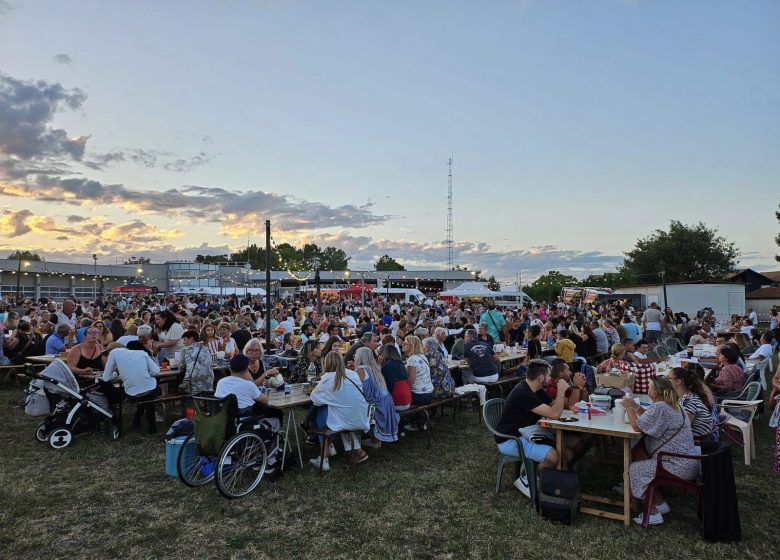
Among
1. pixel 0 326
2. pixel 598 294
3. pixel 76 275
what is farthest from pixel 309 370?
pixel 76 275

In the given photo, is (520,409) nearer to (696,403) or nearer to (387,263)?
(696,403)

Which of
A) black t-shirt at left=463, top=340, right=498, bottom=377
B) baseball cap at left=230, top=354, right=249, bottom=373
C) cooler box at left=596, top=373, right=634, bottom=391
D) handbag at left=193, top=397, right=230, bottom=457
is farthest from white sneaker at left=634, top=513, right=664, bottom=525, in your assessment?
black t-shirt at left=463, top=340, right=498, bottom=377

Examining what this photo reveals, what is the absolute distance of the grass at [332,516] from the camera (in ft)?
11.7

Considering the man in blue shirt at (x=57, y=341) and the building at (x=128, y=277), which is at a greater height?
the building at (x=128, y=277)

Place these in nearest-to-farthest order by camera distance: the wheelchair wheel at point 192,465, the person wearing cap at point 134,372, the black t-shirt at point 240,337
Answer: the wheelchair wheel at point 192,465, the person wearing cap at point 134,372, the black t-shirt at point 240,337

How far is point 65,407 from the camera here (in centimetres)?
614

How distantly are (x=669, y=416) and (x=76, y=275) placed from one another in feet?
160

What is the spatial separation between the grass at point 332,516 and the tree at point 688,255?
40341mm

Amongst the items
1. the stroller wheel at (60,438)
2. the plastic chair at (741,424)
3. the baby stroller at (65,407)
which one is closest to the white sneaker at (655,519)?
the plastic chair at (741,424)

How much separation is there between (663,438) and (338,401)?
2935 mm

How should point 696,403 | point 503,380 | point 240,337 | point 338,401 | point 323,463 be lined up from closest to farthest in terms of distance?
point 696,403, point 338,401, point 323,463, point 503,380, point 240,337

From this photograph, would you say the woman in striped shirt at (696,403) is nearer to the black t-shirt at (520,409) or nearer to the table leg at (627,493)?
the table leg at (627,493)

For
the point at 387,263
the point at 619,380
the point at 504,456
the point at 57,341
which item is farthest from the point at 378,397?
the point at 387,263

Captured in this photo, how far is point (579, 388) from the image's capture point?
5.22m
